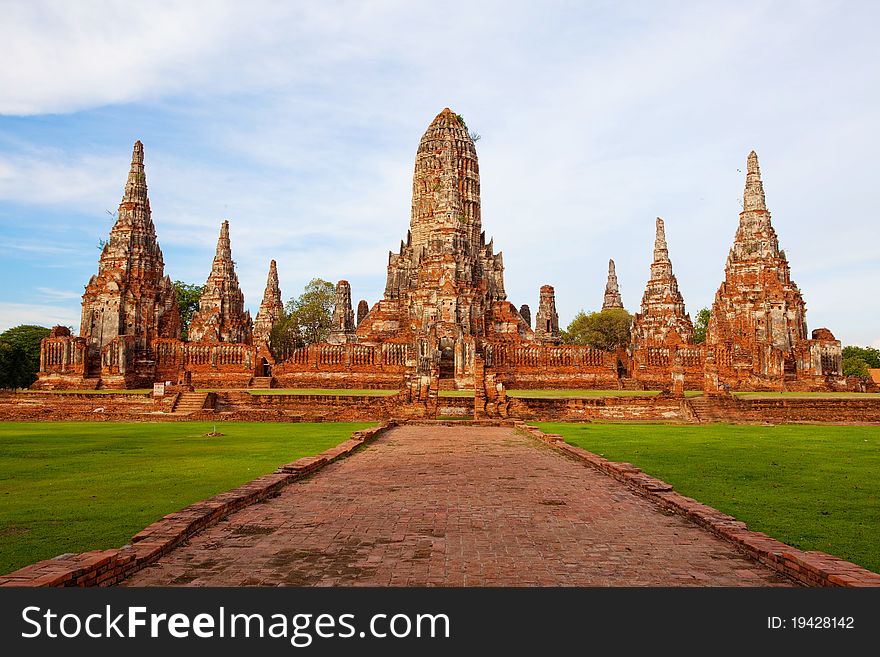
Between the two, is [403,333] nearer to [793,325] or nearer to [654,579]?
[793,325]

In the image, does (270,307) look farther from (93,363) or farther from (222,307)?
(93,363)

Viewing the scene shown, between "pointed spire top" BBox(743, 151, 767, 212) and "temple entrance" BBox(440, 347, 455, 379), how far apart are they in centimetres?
2092

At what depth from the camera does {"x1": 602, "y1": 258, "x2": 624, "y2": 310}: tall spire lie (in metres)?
72.4

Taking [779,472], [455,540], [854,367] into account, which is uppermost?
[854,367]

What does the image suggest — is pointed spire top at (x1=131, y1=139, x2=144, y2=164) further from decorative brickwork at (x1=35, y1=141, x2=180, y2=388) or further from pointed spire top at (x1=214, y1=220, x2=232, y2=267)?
pointed spire top at (x1=214, y1=220, x2=232, y2=267)

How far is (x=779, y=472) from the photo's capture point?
36.7 ft

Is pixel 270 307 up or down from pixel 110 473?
up

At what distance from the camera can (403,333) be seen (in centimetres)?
4350

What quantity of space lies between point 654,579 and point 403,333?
126ft

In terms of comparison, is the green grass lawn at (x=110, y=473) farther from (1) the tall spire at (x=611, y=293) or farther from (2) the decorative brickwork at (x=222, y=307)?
(1) the tall spire at (x=611, y=293)

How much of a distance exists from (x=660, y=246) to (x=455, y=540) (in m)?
47.9
